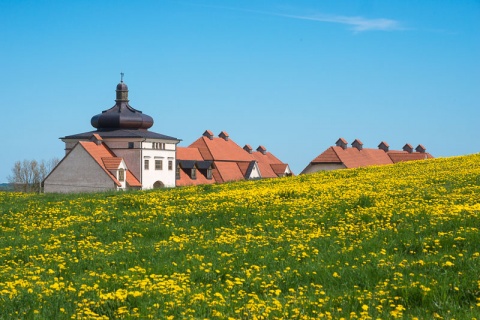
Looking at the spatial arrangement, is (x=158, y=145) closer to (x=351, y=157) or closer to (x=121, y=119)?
(x=121, y=119)

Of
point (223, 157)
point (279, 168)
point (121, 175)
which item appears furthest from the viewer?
point (279, 168)

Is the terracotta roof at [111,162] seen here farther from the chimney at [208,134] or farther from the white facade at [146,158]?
the chimney at [208,134]

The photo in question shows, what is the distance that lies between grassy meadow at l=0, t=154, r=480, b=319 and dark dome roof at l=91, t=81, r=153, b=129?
236 ft

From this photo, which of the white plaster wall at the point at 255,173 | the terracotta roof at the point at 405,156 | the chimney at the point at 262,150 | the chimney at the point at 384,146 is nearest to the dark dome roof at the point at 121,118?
the white plaster wall at the point at 255,173

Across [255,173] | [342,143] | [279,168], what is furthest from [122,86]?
[342,143]

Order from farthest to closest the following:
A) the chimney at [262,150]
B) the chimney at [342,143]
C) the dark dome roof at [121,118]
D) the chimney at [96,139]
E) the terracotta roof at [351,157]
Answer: the chimney at [262,150], the chimney at [342,143], the terracotta roof at [351,157], the dark dome roof at [121,118], the chimney at [96,139]

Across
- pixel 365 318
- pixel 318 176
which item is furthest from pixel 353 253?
pixel 318 176

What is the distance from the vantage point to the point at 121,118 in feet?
303

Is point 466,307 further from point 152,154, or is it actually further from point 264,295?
point 152,154

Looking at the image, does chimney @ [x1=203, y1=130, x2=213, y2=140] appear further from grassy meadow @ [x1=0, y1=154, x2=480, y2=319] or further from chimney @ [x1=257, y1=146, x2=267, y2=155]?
grassy meadow @ [x1=0, y1=154, x2=480, y2=319]

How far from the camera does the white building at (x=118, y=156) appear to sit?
258ft

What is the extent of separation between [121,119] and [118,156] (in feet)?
25.5

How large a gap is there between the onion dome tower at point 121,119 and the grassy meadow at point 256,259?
7185 cm

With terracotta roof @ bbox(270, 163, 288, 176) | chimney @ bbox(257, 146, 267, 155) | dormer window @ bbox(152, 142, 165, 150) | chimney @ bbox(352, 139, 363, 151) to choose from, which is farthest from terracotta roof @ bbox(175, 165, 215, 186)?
chimney @ bbox(352, 139, 363, 151)
